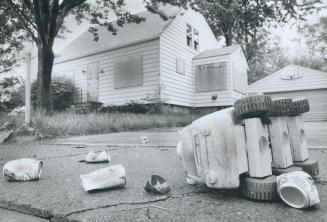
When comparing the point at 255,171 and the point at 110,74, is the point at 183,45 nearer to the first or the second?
the point at 110,74

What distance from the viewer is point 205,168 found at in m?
1.66

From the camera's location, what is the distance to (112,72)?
15.6 meters

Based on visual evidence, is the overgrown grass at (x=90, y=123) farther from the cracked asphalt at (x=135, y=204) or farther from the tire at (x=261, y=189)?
the tire at (x=261, y=189)

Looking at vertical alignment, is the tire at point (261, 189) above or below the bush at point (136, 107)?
below

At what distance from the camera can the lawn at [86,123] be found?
6926mm

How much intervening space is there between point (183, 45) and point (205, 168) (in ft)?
48.6

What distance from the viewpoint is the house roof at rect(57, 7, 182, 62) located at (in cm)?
1476

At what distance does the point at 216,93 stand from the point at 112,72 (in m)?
5.35

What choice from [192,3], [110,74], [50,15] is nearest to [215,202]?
[192,3]

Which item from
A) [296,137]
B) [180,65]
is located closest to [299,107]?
[296,137]

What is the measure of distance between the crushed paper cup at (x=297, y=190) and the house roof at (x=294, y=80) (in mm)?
16890

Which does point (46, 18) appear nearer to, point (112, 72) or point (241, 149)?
point (112, 72)

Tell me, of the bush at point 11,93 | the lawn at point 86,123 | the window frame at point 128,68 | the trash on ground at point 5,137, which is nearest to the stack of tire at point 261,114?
the trash on ground at point 5,137

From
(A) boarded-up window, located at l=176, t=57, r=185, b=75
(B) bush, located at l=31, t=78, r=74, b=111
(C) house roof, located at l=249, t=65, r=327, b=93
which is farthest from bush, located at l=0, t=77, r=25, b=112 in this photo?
(C) house roof, located at l=249, t=65, r=327, b=93
